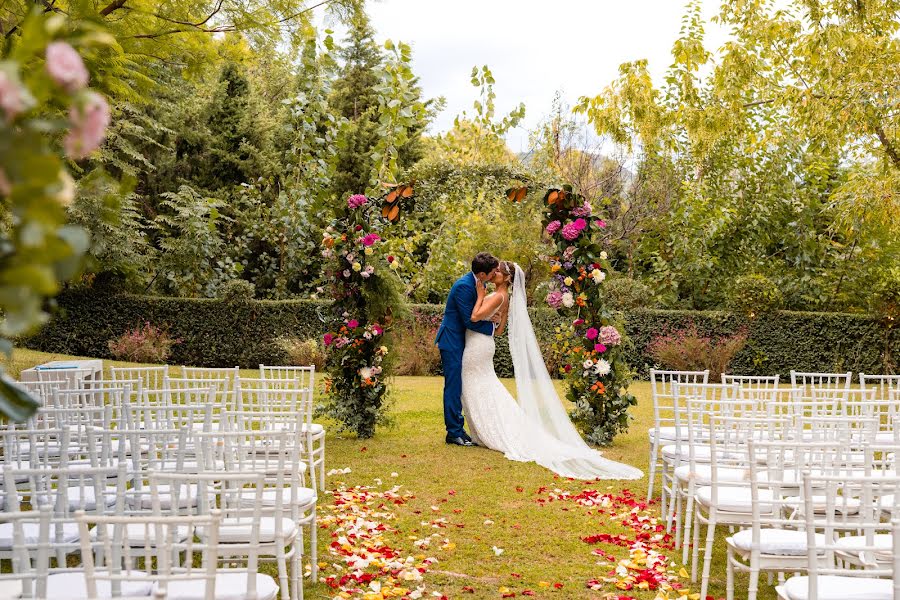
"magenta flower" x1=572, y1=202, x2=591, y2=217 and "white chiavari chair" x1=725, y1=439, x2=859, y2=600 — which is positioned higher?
"magenta flower" x1=572, y1=202, x2=591, y2=217

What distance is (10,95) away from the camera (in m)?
1.07

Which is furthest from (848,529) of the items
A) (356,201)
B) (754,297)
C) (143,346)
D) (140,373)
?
(143,346)

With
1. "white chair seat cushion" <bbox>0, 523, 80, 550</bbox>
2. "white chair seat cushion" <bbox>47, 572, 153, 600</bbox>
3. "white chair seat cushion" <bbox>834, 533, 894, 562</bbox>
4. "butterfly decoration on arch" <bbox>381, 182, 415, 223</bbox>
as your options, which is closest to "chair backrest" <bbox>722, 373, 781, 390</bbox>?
"white chair seat cushion" <bbox>834, 533, 894, 562</bbox>

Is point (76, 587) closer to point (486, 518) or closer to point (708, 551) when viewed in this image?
point (708, 551)

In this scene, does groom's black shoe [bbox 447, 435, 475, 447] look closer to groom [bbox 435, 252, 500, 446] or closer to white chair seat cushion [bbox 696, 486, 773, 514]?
groom [bbox 435, 252, 500, 446]

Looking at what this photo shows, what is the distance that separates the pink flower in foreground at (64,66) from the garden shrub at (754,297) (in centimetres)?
1376

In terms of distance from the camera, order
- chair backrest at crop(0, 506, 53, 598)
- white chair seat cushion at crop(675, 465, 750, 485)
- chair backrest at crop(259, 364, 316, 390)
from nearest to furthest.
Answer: chair backrest at crop(0, 506, 53, 598)
white chair seat cushion at crop(675, 465, 750, 485)
chair backrest at crop(259, 364, 316, 390)

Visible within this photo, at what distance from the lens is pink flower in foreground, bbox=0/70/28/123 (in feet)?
3.51

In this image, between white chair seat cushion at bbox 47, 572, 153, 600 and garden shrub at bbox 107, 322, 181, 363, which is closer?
white chair seat cushion at bbox 47, 572, 153, 600

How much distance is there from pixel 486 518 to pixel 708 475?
1563 millimetres

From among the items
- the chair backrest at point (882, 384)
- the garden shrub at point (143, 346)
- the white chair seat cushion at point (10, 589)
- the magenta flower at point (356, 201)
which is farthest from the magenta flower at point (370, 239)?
the garden shrub at point (143, 346)

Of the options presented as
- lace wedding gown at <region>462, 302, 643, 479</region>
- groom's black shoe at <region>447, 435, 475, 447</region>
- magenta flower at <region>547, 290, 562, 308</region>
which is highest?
magenta flower at <region>547, 290, 562, 308</region>

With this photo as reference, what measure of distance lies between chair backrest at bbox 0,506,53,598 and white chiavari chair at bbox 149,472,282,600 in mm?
349


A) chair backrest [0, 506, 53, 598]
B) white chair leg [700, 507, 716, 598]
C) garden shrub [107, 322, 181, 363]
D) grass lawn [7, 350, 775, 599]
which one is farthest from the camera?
garden shrub [107, 322, 181, 363]
